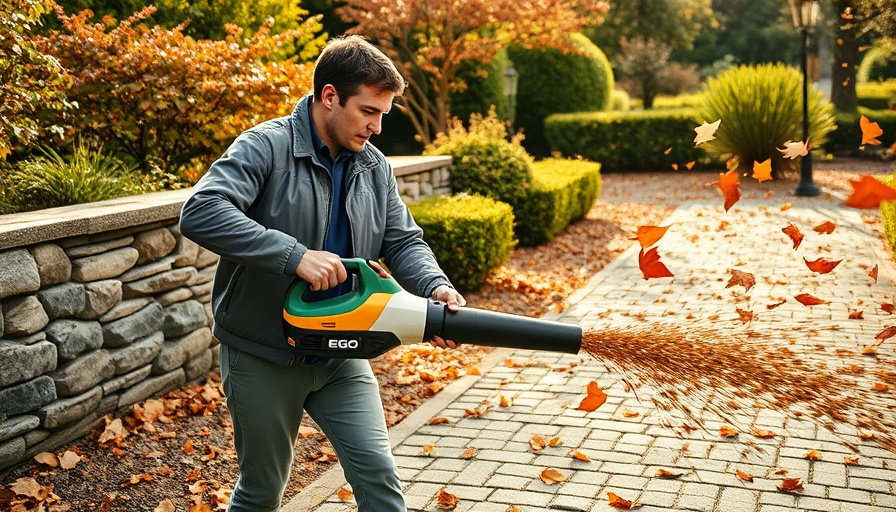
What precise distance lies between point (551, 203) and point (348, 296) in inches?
330

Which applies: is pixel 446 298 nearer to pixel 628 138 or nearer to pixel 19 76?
pixel 19 76

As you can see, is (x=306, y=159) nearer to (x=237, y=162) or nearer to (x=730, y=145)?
(x=237, y=162)

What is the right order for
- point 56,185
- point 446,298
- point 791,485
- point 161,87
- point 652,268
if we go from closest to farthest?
point 446,298 → point 791,485 → point 652,268 → point 56,185 → point 161,87

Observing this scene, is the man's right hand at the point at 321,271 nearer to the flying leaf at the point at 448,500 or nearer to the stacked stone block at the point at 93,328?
the flying leaf at the point at 448,500

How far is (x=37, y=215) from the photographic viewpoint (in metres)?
4.71

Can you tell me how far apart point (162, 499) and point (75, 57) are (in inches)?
170

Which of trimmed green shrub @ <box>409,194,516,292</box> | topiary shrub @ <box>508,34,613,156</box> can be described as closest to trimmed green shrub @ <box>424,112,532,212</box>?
trimmed green shrub @ <box>409,194,516,292</box>

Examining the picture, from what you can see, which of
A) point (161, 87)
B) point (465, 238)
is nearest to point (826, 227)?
point (465, 238)

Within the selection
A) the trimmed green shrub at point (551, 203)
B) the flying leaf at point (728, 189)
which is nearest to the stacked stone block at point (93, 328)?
the flying leaf at point (728, 189)

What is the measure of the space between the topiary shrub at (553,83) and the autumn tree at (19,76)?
17.3 meters

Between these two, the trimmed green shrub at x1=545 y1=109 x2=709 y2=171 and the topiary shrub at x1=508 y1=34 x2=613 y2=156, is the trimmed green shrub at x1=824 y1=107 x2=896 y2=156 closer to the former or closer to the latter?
the trimmed green shrub at x1=545 y1=109 x2=709 y2=171

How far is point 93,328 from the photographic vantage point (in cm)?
453

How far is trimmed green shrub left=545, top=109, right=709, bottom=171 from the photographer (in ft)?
65.0

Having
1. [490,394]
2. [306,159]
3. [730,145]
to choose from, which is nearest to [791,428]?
[490,394]
